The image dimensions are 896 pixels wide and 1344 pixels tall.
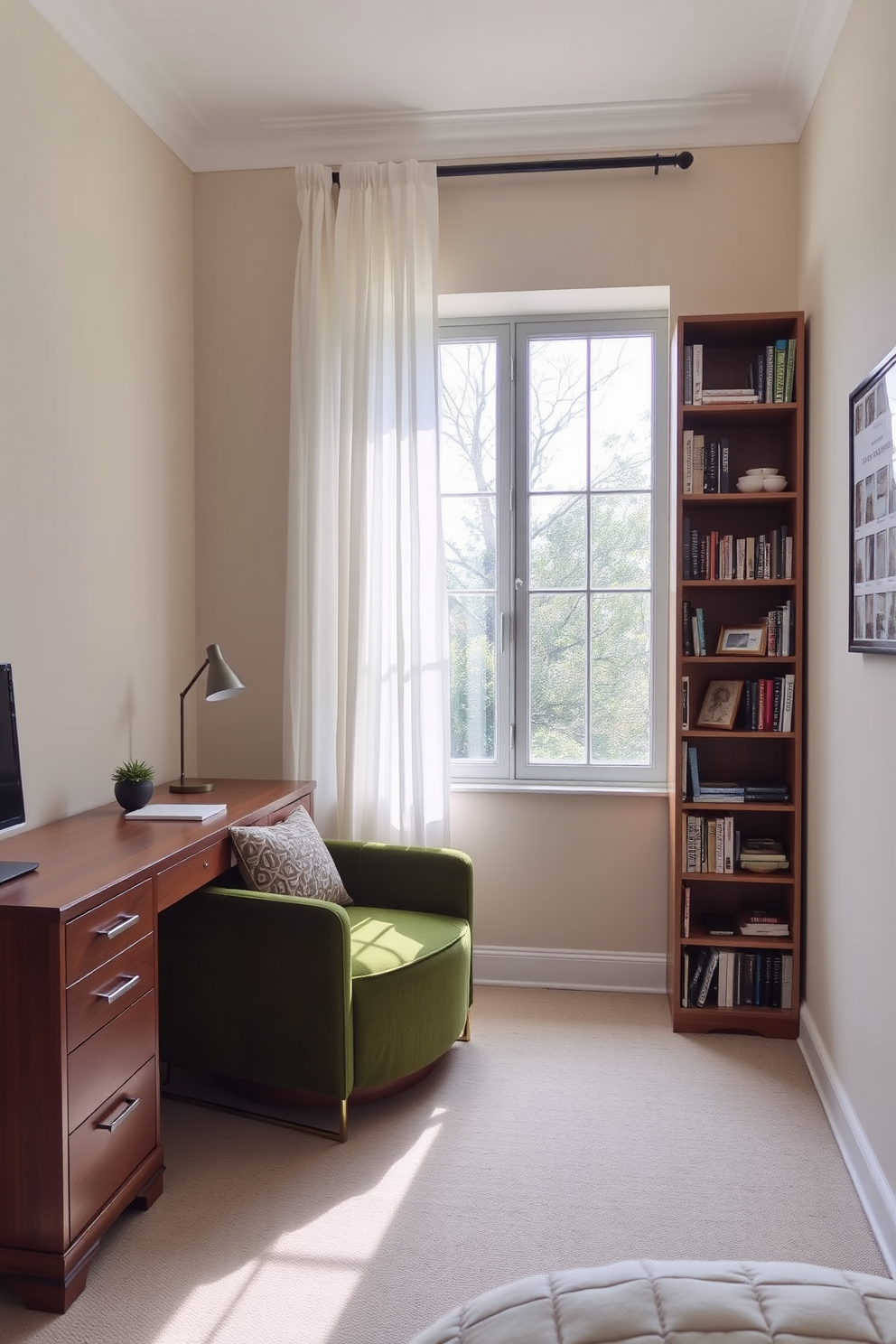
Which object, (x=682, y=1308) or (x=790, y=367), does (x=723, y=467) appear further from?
(x=682, y=1308)

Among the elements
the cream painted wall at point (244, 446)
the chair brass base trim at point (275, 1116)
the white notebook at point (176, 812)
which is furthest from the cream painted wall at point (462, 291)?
the chair brass base trim at point (275, 1116)

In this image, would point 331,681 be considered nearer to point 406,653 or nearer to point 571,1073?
point 406,653

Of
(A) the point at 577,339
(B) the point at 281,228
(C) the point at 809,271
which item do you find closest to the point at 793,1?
(C) the point at 809,271

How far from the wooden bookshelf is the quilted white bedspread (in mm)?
2039

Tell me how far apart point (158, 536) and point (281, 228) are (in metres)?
1.24

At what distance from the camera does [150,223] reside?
3213 mm

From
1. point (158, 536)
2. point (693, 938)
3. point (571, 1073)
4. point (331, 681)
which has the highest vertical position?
point (158, 536)

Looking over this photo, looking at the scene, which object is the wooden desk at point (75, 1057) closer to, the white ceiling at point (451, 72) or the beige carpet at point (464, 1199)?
the beige carpet at point (464, 1199)

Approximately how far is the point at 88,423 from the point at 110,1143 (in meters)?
1.91

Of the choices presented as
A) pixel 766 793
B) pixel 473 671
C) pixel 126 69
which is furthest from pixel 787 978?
pixel 126 69

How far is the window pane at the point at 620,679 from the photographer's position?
11.9 feet

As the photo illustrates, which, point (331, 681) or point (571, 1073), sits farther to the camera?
point (331, 681)

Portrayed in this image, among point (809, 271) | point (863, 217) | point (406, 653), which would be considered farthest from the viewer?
point (406, 653)

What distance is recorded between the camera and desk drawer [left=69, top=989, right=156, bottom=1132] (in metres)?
1.87
